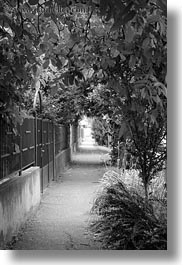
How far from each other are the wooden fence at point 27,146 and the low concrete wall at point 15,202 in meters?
0.16

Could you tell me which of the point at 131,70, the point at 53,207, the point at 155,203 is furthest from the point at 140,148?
the point at 53,207

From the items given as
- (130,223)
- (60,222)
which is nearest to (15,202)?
(60,222)

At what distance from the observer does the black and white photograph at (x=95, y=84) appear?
11.8 ft

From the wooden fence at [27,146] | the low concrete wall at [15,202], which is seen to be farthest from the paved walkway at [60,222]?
the wooden fence at [27,146]

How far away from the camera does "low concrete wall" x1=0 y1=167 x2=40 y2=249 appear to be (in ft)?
16.2

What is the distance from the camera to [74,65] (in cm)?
420

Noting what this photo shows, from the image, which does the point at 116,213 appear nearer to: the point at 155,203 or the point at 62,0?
the point at 155,203

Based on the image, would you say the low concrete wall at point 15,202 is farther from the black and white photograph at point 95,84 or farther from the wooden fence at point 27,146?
the wooden fence at point 27,146

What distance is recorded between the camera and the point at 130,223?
4918 millimetres

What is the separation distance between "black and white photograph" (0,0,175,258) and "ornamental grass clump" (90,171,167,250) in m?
0.01

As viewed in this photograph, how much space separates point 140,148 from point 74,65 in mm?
1744

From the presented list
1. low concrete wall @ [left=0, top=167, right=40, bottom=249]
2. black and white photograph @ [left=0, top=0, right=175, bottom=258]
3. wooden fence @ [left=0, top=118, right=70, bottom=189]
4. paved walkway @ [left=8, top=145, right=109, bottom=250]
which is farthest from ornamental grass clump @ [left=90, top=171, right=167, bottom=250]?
wooden fence @ [left=0, top=118, right=70, bottom=189]

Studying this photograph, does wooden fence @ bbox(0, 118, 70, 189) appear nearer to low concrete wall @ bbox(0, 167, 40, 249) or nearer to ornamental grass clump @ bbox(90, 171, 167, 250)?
low concrete wall @ bbox(0, 167, 40, 249)

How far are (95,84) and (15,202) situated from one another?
1.91 meters
